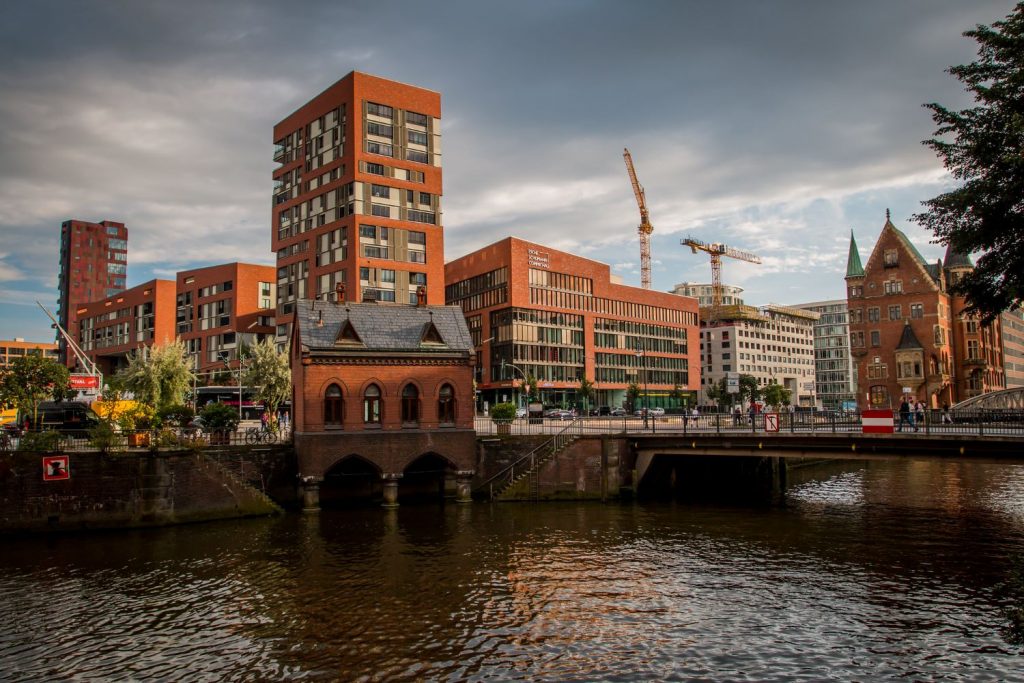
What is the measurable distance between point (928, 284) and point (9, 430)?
4056 inches

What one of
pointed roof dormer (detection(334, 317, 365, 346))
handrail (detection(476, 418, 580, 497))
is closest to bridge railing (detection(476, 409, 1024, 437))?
handrail (detection(476, 418, 580, 497))

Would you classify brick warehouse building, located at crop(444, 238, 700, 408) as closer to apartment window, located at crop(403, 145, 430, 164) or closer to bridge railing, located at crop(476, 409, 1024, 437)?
apartment window, located at crop(403, 145, 430, 164)

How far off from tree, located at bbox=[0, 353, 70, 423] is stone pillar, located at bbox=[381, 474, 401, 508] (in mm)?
23626

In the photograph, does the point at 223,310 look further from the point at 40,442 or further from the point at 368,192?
the point at 40,442

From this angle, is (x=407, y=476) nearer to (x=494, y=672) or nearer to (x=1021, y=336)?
(x=494, y=672)

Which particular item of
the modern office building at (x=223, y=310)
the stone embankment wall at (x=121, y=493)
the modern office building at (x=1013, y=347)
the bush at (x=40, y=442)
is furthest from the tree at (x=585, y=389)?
the bush at (x=40, y=442)

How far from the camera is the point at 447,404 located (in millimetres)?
46219

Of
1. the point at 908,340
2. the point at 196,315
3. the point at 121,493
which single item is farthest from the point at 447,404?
the point at 196,315

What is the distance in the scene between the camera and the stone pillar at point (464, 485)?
149ft

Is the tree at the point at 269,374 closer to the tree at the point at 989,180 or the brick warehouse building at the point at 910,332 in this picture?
the tree at the point at 989,180

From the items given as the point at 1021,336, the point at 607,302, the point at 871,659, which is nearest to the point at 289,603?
the point at 871,659

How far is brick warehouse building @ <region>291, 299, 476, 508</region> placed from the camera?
1690 inches

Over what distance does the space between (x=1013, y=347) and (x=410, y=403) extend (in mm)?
132970

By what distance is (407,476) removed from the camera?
47188 mm
